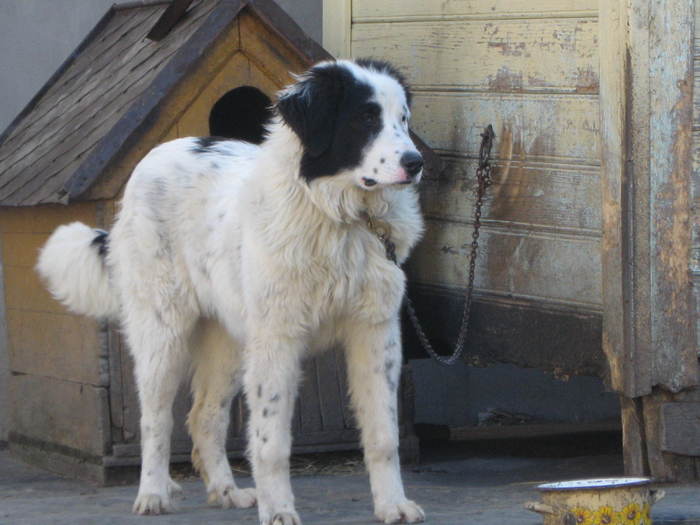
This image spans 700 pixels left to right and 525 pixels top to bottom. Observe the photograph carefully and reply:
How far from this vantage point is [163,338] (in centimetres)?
500

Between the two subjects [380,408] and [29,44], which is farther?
[29,44]

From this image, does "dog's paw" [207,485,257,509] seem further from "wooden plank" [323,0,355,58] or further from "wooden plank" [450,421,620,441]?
"wooden plank" [323,0,355,58]

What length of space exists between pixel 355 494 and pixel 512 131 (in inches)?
66.8

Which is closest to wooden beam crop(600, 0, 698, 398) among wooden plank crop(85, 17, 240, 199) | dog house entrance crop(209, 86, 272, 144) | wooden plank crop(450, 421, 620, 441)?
wooden plank crop(85, 17, 240, 199)

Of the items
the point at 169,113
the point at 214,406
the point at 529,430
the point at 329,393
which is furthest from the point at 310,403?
the point at 529,430

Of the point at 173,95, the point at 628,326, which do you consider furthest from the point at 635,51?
the point at 173,95

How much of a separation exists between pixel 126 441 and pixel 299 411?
2.58ft

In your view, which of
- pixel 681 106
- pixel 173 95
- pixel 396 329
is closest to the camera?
pixel 396 329

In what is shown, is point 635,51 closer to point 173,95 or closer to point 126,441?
point 173,95

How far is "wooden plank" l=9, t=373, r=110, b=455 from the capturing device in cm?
562

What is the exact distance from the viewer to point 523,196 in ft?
18.2

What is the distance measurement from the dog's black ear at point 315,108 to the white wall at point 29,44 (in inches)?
115

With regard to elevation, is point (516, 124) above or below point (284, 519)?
above

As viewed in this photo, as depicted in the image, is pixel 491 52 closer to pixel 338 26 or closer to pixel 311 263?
pixel 338 26
